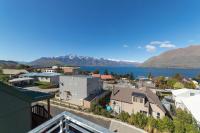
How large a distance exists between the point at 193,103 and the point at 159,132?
9.46m

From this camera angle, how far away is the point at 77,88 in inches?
1117

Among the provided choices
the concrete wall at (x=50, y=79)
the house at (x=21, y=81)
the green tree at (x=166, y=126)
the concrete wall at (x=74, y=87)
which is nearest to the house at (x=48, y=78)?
the concrete wall at (x=50, y=79)

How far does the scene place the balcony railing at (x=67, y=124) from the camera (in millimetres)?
2266

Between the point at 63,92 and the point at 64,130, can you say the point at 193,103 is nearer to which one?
the point at 63,92

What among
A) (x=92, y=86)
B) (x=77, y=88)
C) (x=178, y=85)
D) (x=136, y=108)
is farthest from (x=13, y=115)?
(x=178, y=85)

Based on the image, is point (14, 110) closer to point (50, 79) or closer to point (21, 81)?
point (21, 81)

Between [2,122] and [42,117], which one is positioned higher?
[2,122]

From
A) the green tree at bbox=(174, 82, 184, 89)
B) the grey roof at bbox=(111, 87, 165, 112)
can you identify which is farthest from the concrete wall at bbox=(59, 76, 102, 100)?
the green tree at bbox=(174, 82, 184, 89)

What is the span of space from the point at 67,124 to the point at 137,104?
2158 cm

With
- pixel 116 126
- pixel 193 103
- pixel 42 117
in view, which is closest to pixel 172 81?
pixel 193 103

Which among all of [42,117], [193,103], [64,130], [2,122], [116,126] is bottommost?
[116,126]

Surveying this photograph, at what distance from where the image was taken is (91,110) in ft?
70.9

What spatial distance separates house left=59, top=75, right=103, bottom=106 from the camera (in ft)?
90.6

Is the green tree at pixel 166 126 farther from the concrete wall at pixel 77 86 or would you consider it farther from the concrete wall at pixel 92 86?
the concrete wall at pixel 92 86
